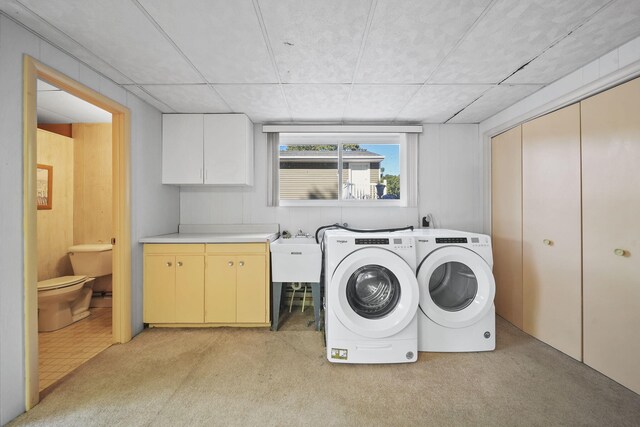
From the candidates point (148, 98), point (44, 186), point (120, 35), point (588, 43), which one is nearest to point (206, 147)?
point (148, 98)

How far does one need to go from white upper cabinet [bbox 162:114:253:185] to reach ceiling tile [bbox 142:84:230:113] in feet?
0.35

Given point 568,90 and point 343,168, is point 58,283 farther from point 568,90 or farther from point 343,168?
point 568,90

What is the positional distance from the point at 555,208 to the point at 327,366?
2128 millimetres

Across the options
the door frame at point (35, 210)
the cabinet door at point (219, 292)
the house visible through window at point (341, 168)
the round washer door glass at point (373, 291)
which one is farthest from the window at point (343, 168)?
the door frame at point (35, 210)

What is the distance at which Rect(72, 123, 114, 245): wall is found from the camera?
291cm

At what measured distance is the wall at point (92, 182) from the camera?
9.55 ft

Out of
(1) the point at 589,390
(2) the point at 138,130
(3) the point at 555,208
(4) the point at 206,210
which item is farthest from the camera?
(4) the point at 206,210

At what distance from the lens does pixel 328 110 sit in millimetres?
2492

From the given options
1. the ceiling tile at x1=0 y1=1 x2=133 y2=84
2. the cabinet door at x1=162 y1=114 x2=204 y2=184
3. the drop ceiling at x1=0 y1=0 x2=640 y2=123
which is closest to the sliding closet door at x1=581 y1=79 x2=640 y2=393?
the drop ceiling at x1=0 y1=0 x2=640 y2=123

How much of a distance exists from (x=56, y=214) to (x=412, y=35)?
12.5ft

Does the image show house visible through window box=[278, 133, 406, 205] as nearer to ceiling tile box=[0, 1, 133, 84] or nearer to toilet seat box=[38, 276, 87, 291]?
ceiling tile box=[0, 1, 133, 84]

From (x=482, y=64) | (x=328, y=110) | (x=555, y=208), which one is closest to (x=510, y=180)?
(x=555, y=208)

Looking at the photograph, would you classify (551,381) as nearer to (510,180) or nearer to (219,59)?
(510,180)

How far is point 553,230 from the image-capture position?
6.51 ft
